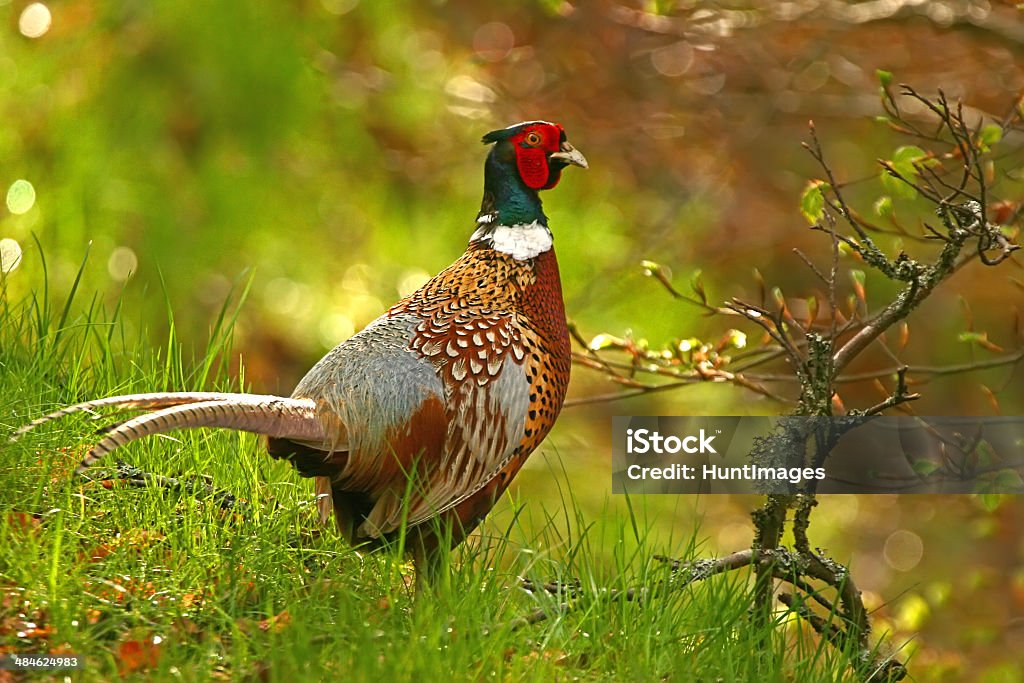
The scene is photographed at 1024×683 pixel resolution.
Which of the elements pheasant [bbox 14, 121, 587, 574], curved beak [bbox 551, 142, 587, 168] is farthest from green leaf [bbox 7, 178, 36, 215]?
curved beak [bbox 551, 142, 587, 168]

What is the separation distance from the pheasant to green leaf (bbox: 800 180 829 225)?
2.37 ft

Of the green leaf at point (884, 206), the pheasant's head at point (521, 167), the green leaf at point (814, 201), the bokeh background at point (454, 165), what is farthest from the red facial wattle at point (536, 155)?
the bokeh background at point (454, 165)

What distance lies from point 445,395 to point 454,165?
6.90 metres

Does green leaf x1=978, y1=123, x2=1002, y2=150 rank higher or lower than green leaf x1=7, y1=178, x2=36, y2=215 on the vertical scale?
higher

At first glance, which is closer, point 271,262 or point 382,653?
point 382,653

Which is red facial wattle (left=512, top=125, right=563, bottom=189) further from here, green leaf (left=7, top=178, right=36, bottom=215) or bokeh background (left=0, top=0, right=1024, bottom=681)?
green leaf (left=7, top=178, right=36, bottom=215)

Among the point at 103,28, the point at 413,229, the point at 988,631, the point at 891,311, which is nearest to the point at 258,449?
the point at 891,311

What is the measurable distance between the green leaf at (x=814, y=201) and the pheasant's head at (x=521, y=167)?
2.28 ft

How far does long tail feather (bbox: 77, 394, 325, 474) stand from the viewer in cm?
294

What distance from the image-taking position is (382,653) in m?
2.92

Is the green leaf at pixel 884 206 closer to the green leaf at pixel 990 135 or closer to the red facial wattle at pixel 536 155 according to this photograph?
the green leaf at pixel 990 135

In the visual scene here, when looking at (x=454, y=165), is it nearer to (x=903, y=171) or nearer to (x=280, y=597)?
(x=903, y=171)

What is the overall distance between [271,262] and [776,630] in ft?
22.2

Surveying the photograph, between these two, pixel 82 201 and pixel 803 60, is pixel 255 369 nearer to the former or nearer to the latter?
pixel 82 201
